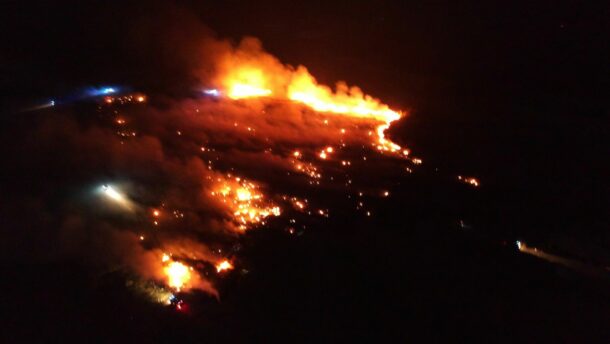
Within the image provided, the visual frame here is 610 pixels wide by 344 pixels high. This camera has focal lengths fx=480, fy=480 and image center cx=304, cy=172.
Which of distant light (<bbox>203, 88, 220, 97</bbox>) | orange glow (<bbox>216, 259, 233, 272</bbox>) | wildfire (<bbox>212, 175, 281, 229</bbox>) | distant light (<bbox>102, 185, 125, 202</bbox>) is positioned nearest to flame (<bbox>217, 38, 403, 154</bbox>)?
distant light (<bbox>203, 88, 220, 97</bbox>)

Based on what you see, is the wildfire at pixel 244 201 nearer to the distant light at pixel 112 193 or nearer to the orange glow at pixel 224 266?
the orange glow at pixel 224 266

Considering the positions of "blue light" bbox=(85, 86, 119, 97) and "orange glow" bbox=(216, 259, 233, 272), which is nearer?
"orange glow" bbox=(216, 259, 233, 272)

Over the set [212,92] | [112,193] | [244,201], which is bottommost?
[112,193]

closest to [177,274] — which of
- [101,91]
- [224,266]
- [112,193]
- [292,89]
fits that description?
[224,266]

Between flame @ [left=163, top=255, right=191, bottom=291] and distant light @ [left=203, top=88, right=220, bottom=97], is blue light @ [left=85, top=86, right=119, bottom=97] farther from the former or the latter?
flame @ [left=163, top=255, right=191, bottom=291]

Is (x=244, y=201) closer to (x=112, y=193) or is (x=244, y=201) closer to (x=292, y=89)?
(x=112, y=193)

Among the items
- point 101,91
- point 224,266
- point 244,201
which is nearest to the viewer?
point 224,266
